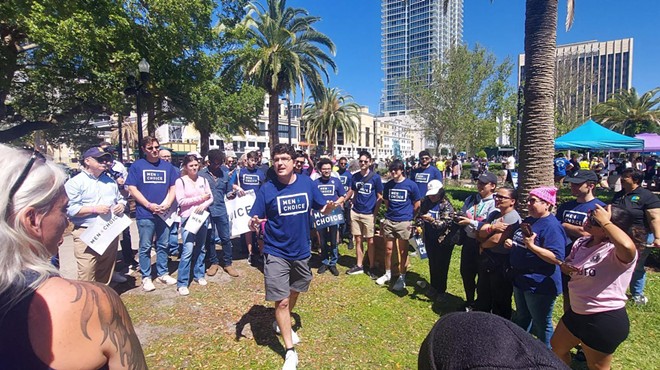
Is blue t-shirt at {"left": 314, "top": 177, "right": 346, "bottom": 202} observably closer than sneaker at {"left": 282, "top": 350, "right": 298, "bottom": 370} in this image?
No

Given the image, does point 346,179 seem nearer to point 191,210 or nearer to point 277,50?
point 191,210

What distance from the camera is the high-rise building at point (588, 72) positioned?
1163 inches

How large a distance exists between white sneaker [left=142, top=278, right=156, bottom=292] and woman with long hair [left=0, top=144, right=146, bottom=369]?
4.84 m

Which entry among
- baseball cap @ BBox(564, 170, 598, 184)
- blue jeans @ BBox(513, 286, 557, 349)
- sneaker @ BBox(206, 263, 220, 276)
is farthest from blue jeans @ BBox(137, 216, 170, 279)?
baseball cap @ BBox(564, 170, 598, 184)

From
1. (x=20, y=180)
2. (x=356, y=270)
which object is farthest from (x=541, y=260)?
(x=20, y=180)

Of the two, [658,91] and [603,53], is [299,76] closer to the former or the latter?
[658,91]

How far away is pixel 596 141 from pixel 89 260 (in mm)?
16889

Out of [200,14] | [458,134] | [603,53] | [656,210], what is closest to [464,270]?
[656,210]

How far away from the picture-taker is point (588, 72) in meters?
30.8

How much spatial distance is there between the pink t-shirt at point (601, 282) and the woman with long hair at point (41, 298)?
3.22m

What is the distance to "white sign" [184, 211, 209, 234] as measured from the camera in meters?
5.43

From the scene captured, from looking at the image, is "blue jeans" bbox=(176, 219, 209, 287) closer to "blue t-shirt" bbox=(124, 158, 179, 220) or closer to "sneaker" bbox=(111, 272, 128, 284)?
"blue t-shirt" bbox=(124, 158, 179, 220)

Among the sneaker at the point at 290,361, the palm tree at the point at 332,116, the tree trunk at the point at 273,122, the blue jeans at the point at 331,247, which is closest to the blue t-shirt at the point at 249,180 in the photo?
the blue jeans at the point at 331,247

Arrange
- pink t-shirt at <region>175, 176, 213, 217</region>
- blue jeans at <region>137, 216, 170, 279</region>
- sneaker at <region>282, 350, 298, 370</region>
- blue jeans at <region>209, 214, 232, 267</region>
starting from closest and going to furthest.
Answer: sneaker at <region>282, 350, 298, 370</region> < blue jeans at <region>137, 216, 170, 279</region> < pink t-shirt at <region>175, 176, 213, 217</region> < blue jeans at <region>209, 214, 232, 267</region>
